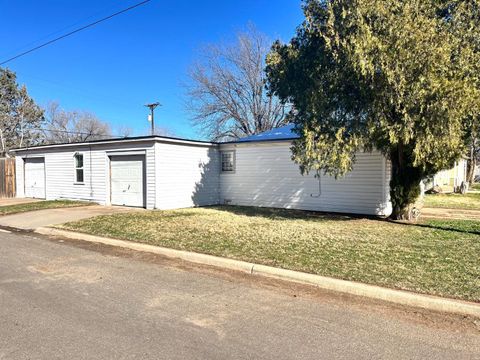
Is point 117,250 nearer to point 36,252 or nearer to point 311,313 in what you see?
point 36,252

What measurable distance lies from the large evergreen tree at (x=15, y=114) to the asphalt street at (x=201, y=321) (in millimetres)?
37533

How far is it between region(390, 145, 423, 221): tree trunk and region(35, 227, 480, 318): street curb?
22.5 ft

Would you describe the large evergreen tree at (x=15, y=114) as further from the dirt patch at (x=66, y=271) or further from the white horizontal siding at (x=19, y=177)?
the dirt patch at (x=66, y=271)

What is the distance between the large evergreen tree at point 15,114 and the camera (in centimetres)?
3778

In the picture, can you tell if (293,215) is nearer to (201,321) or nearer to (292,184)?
(292,184)

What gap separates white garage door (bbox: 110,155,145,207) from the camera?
1545 centimetres

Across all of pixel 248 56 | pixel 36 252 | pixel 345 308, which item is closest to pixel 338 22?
pixel 345 308

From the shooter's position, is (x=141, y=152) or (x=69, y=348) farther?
(x=141, y=152)

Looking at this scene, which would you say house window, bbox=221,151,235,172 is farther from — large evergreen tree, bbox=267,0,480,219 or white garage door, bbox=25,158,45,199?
white garage door, bbox=25,158,45,199

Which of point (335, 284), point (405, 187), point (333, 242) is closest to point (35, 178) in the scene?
point (333, 242)

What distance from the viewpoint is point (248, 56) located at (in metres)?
33.0

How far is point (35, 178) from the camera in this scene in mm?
20656

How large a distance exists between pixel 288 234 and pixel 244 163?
7.87m

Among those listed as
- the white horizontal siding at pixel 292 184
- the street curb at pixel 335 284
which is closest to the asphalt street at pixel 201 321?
the street curb at pixel 335 284
